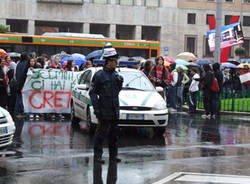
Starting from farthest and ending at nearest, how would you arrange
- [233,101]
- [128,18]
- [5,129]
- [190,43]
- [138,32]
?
[190,43], [138,32], [128,18], [233,101], [5,129]

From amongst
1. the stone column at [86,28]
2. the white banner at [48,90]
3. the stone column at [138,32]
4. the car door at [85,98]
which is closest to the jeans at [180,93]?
the white banner at [48,90]

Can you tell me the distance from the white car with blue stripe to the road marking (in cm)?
416

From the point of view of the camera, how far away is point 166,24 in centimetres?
6619

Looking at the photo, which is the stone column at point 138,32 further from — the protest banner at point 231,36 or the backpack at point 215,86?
the backpack at point 215,86

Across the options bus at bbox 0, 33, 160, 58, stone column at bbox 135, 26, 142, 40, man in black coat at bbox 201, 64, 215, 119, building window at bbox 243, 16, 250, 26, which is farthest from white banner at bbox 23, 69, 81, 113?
building window at bbox 243, 16, 250, 26

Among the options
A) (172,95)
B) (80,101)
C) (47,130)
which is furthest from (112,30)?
(47,130)

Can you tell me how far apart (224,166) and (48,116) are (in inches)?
363

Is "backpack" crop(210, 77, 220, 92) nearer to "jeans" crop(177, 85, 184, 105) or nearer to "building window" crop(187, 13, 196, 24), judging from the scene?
"jeans" crop(177, 85, 184, 105)

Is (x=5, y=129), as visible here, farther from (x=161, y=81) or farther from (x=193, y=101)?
(x=193, y=101)

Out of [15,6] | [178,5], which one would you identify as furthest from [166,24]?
[15,6]

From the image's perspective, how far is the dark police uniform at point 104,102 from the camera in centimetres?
938

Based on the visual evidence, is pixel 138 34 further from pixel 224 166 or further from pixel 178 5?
pixel 224 166

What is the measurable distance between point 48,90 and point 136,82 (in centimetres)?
419

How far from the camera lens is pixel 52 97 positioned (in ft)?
57.5
